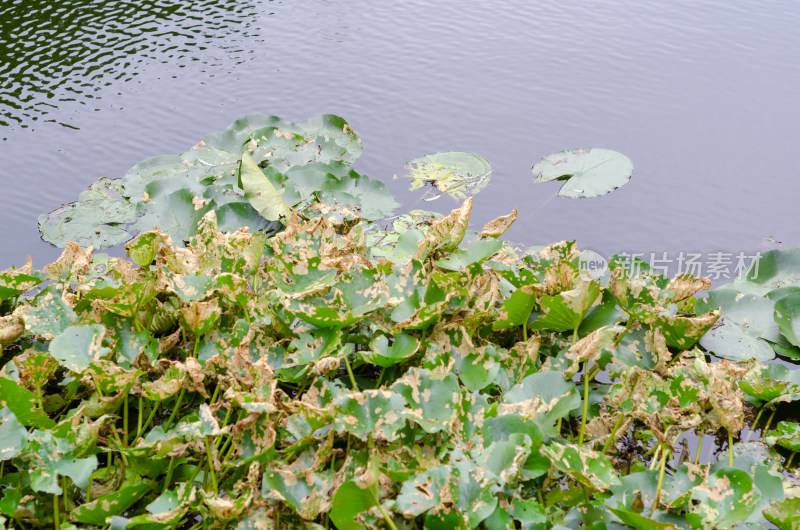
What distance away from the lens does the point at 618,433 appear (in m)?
1.46

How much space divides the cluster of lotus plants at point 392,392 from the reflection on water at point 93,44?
1979 millimetres

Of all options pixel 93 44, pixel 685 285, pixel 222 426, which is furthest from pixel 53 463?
pixel 93 44

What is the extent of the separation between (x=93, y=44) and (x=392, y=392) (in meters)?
3.62

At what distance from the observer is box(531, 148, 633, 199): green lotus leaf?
2688 millimetres

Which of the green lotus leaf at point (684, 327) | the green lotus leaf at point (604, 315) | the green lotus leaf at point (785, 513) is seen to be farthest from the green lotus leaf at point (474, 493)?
the green lotus leaf at point (684, 327)

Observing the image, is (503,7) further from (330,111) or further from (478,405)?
(478,405)

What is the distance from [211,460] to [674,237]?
1.87 m

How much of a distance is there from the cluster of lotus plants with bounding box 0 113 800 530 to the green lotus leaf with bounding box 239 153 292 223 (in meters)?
0.25

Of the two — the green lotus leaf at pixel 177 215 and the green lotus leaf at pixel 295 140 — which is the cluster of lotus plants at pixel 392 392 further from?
the green lotus leaf at pixel 295 140

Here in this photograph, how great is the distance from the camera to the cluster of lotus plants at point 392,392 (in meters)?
1.26

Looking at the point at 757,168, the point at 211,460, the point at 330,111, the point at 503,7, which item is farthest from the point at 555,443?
the point at 503,7

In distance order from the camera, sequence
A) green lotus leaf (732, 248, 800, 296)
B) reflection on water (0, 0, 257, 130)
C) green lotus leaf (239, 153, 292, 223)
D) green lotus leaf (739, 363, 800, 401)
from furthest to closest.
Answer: reflection on water (0, 0, 257, 130) < green lotus leaf (239, 153, 292, 223) < green lotus leaf (732, 248, 800, 296) < green lotus leaf (739, 363, 800, 401)

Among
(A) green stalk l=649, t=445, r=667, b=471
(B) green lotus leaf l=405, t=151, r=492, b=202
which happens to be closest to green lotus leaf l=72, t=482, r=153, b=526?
(A) green stalk l=649, t=445, r=667, b=471

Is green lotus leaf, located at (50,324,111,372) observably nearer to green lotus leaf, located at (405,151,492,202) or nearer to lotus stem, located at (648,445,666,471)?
lotus stem, located at (648,445,666,471)
